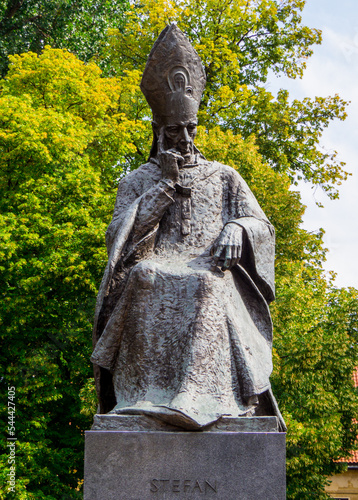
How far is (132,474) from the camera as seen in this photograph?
4344 mm

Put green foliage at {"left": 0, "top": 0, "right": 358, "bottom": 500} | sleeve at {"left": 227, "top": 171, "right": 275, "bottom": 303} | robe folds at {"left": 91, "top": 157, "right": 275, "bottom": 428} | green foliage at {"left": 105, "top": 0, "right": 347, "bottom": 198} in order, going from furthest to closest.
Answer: green foliage at {"left": 105, "top": 0, "right": 347, "bottom": 198}, green foliage at {"left": 0, "top": 0, "right": 358, "bottom": 500}, sleeve at {"left": 227, "top": 171, "right": 275, "bottom": 303}, robe folds at {"left": 91, "top": 157, "right": 275, "bottom": 428}

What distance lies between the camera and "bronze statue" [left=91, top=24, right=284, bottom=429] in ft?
15.4

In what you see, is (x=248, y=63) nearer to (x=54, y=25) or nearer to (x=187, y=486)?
(x=54, y=25)

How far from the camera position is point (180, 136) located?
222 inches

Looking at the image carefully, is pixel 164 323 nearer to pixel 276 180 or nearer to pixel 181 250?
pixel 181 250

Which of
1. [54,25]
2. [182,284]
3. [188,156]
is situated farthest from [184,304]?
[54,25]

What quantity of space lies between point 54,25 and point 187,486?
61.8 ft

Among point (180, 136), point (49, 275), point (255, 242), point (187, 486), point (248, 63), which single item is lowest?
point (187, 486)

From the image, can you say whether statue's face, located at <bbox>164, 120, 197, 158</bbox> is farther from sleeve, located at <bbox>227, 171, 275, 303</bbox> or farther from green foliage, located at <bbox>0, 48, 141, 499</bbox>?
green foliage, located at <bbox>0, 48, 141, 499</bbox>

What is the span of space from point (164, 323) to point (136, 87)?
1464 centimetres

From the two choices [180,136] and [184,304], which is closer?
[184,304]

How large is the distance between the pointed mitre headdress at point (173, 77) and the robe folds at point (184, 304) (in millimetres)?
419

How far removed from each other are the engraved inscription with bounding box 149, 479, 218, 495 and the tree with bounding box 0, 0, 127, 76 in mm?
17697

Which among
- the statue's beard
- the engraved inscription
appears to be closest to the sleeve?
the statue's beard
